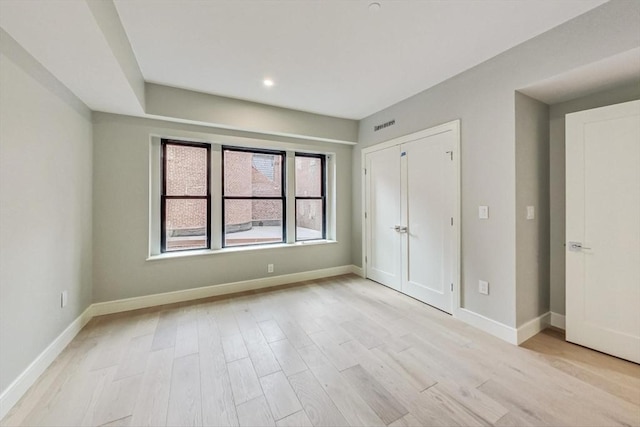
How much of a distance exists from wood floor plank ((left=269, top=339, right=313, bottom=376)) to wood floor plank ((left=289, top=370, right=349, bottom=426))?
0.23 ft

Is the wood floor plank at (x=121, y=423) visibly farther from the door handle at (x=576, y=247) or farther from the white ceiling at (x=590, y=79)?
the white ceiling at (x=590, y=79)

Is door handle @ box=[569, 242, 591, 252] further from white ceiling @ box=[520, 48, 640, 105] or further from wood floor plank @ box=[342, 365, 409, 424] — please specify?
wood floor plank @ box=[342, 365, 409, 424]

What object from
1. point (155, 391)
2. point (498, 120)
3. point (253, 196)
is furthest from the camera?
point (253, 196)

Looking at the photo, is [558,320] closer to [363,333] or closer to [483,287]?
[483,287]

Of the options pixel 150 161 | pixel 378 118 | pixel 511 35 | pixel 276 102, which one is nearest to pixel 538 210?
pixel 511 35

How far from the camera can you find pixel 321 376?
1886mm

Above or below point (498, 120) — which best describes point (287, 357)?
below

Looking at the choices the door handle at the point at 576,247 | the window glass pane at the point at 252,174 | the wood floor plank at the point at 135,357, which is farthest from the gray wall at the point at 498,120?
the wood floor plank at the point at 135,357

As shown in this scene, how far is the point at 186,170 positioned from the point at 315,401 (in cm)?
325

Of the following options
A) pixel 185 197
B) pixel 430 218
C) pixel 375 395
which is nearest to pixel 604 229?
pixel 430 218

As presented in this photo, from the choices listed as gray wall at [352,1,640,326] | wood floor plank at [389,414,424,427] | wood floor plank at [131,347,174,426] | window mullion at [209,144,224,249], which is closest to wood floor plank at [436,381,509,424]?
wood floor plank at [389,414,424,427]

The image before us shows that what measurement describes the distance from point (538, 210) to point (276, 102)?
11.1ft

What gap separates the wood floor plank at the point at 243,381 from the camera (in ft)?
5.58

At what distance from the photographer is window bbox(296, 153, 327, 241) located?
440 centimetres
